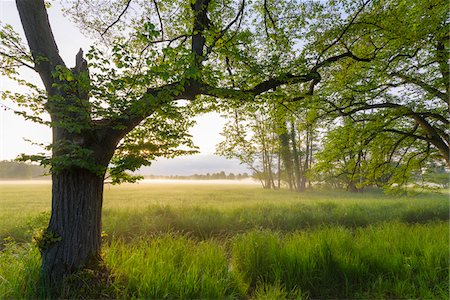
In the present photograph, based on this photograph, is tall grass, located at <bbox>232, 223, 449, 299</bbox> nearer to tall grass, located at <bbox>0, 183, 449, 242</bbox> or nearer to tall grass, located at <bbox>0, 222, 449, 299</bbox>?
tall grass, located at <bbox>0, 222, 449, 299</bbox>

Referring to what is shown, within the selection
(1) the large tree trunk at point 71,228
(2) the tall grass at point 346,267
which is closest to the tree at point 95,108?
(1) the large tree trunk at point 71,228

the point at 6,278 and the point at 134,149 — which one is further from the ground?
the point at 134,149

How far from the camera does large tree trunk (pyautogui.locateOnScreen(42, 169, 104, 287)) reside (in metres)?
3.84

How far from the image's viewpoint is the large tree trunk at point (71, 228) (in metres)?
3.84

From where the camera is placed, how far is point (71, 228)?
155 inches

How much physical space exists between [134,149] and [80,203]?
1429 millimetres

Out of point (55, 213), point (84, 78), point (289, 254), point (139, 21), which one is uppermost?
point (139, 21)

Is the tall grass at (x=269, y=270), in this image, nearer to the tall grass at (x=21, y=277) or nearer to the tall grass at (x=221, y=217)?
the tall grass at (x=21, y=277)

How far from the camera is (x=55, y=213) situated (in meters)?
3.99

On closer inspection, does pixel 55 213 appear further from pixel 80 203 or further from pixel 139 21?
pixel 139 21

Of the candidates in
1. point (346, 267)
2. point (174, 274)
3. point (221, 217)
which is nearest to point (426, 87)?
point (346, 267)

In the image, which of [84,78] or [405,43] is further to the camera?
[405,43]

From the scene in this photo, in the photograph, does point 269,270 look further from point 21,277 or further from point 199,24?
point 199,24

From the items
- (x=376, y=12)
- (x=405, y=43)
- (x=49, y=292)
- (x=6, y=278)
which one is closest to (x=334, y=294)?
(x=49, y=292)
